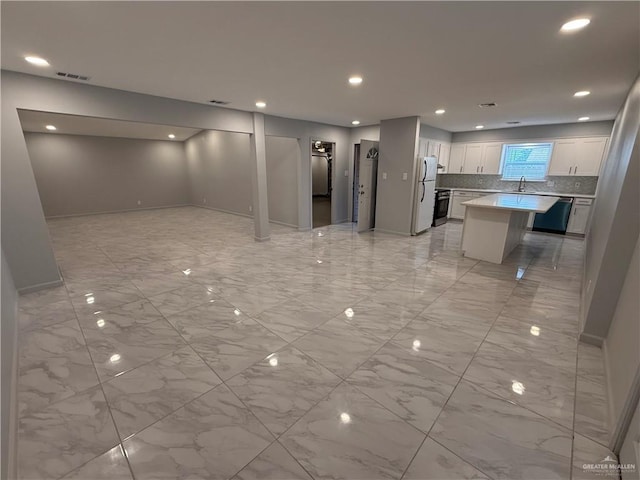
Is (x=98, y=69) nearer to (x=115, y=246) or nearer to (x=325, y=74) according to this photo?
(x=325, y=74)

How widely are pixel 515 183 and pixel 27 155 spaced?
901 centimetres

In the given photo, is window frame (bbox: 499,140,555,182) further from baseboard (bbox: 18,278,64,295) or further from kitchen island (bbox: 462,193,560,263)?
baseboard (bbox: 18,278,64,295)

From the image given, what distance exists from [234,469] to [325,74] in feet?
10.9

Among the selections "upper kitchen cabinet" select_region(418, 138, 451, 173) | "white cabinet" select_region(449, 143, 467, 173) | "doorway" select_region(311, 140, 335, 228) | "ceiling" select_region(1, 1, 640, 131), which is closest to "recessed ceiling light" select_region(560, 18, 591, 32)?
"ceiling" select_region(1, 1, 640, 131)

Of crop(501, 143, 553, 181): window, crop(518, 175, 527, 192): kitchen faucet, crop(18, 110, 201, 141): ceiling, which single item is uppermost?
crop(18, 110, 201, 141): ceiling

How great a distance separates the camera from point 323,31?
2.01 m

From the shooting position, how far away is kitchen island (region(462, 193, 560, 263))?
13.5 feet

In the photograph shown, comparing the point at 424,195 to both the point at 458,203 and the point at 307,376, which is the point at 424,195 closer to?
the point at 458,203

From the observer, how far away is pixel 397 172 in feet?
19.4

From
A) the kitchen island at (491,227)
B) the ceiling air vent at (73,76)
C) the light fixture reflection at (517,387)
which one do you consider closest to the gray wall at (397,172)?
the kitchen island at (491,227)

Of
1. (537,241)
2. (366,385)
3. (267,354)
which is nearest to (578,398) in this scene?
(366,385)

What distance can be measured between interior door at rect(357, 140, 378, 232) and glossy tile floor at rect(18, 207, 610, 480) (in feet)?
8.63

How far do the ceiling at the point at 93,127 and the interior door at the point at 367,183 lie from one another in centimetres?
429

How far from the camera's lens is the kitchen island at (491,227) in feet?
13.5
